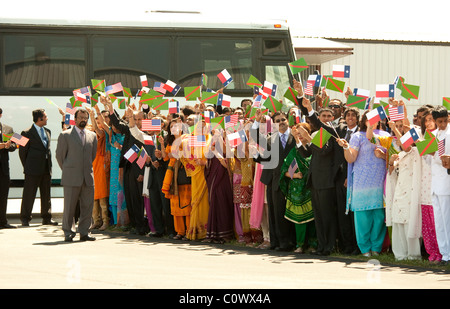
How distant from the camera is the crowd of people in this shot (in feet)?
36.2

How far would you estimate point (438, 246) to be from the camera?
1062cm

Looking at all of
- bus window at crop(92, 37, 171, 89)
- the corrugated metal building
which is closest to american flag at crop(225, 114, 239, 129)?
bus window at crop(92, 37, 171, 89)

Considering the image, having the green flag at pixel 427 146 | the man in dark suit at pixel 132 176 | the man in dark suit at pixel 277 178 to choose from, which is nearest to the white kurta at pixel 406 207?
the green flag at pixel 427 146

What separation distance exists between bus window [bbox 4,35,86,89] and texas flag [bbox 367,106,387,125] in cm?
801

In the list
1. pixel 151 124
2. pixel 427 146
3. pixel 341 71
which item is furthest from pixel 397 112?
pixel 151 124

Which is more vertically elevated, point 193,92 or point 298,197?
point 193,92

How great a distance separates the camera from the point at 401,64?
29547mm

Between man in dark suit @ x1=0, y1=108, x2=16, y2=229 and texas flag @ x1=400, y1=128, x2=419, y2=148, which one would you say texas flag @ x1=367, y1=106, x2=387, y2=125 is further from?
man in dark suit @ x1=0, y1=108, x2=16, y2=229

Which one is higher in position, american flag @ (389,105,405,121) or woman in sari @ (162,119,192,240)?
american flag @ (389,105,405,121)

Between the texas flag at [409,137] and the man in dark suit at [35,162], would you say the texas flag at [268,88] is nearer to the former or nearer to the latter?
the texas flag at [409,137]

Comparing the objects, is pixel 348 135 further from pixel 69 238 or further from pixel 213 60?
pixel 213 60

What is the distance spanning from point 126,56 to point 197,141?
5305 mm

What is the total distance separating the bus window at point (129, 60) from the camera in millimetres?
18016

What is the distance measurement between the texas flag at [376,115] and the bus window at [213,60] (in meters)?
7.11
